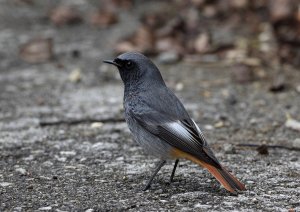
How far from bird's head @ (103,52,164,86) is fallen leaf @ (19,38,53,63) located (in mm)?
3631

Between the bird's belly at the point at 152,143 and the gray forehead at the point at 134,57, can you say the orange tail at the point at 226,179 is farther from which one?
the gray forehead at the point at 134,57

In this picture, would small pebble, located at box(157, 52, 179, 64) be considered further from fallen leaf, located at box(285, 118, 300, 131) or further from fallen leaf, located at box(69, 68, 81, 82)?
fallen leaf, located at box(285, 118, 300, 131)

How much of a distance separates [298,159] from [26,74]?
3782mm

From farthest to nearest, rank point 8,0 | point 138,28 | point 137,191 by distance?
point 8,0 < point 138,28 < point 137,191

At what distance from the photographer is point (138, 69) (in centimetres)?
504

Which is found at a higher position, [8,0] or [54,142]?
[8,0]

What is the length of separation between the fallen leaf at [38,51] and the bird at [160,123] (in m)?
3.63

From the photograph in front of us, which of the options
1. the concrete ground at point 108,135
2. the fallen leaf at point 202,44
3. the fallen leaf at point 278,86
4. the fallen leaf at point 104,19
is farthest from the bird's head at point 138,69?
the fallen leaf at point 104,19

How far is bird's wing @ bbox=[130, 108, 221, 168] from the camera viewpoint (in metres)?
4.46

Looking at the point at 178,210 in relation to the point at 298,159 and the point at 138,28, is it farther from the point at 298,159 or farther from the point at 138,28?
the point at 138,28

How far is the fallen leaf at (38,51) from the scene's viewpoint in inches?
337

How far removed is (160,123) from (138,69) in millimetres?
509

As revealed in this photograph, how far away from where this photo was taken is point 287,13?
820 cm

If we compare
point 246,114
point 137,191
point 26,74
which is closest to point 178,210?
point 137,191
